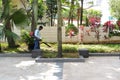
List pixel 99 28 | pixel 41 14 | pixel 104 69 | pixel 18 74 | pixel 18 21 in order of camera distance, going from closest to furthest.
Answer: pixel 18 74 → pixel 104 69 → pixel 18 21 → pixel 99 28 → pixel 41 14

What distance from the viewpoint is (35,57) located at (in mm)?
13398

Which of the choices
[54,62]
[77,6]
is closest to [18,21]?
[54,62]

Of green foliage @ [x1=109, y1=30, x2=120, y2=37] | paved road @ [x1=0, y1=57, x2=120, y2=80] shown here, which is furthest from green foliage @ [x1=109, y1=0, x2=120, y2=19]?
paved road @ [x1=0, y1=57, x2=120, y2=80]

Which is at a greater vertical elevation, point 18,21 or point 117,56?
point 18,21

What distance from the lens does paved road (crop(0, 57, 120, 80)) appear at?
367 inches

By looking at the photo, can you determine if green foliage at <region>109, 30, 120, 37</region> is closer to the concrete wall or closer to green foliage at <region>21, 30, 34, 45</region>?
the concrete wall

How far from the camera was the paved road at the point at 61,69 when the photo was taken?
9.31 metres

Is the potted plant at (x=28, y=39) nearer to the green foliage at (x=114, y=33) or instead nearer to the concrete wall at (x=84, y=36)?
the concrete wall at (x=84, y=36)

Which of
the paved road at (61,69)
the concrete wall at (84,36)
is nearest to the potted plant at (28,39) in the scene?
the paved road at (61,69)

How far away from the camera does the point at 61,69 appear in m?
10.6

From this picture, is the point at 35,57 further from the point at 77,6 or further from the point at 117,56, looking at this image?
the point at 77,6

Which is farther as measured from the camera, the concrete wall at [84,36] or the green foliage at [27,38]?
the concrete wall at [84,36]

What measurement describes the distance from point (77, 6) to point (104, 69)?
14.7 m

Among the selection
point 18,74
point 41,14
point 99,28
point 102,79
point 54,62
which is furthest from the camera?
point 41,14
